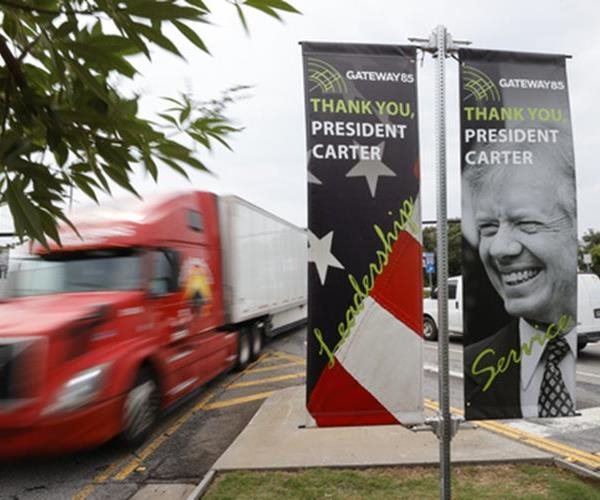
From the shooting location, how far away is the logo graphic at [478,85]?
11.1ft

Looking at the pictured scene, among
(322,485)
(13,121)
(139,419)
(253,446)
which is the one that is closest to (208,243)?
(139,419)

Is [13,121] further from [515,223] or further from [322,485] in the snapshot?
[322,485]

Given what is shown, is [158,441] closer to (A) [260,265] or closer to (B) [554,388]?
(B) [554,388]

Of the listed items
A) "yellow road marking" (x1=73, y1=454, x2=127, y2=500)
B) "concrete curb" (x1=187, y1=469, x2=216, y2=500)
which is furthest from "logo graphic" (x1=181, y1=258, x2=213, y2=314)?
"concrete curb" (x1=187, y1=469, x2=216, y2=500)

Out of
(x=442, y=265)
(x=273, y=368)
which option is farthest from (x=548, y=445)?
(x=273, y=368)

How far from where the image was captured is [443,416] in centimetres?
341

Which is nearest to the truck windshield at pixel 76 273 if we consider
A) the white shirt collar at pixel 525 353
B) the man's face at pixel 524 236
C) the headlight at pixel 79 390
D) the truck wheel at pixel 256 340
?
the headlight at pixel 79 390

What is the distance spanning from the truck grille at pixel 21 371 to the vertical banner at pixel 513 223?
3737 millimetres

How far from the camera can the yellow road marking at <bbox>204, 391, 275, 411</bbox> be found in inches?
314

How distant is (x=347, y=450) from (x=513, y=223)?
3014mm

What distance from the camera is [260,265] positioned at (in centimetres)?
1232

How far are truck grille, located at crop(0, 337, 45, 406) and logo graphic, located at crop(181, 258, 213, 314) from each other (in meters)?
2.82

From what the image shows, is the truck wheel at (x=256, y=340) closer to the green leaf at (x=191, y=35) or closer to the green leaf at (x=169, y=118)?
the green leaf at (x=169, y=118)

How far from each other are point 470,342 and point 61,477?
167 inches
